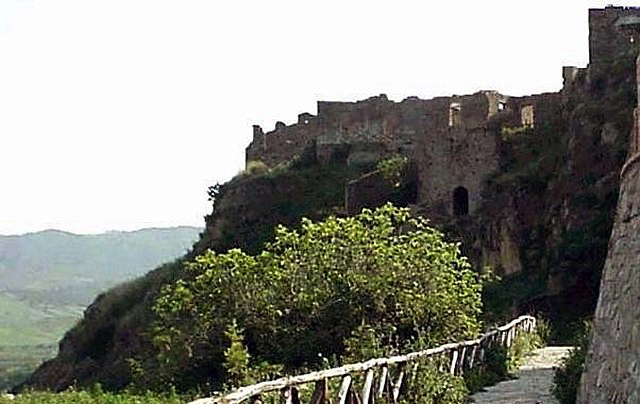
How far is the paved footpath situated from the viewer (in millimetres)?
18727

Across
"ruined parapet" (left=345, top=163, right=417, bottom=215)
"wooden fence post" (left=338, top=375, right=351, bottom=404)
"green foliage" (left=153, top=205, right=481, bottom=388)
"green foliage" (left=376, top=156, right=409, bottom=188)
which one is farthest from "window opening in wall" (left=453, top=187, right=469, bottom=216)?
"wooden fence post" (left=338, top=375, right=351, bottom=404)

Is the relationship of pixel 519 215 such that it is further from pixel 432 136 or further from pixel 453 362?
pixel 453 362

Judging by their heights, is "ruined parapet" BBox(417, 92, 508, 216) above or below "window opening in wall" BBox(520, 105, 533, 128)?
below

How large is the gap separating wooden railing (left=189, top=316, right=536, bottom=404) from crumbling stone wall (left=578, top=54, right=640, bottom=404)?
236 cm

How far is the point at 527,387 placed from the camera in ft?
68.3

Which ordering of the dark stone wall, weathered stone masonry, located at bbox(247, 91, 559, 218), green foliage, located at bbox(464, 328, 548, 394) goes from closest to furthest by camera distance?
the dark stone wall, green foliage, located at bbox(464, 328, 548, 394), weathered stone masonry, located at bbox(247, 91, 559, 218)

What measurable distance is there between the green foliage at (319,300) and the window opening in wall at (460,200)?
829 inches

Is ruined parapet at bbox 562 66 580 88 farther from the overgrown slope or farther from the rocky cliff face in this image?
the overgrown slope

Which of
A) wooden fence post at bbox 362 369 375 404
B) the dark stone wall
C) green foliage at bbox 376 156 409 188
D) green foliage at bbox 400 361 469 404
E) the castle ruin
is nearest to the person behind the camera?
the dark stone wall

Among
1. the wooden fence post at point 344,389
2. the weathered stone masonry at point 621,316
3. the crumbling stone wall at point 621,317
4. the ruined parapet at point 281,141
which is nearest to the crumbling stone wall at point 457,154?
the ruined parapet at point 281,141

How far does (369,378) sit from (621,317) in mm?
3329

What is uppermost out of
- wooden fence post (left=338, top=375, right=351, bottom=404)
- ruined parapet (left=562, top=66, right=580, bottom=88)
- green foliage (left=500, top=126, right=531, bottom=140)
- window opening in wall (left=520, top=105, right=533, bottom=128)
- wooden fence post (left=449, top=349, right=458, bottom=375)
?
ruined parapet (left=562, top=66, right=580, bottom=88)

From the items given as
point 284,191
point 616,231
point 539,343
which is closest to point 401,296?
point 539,343

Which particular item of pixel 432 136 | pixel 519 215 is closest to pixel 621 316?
pixel 519 215
